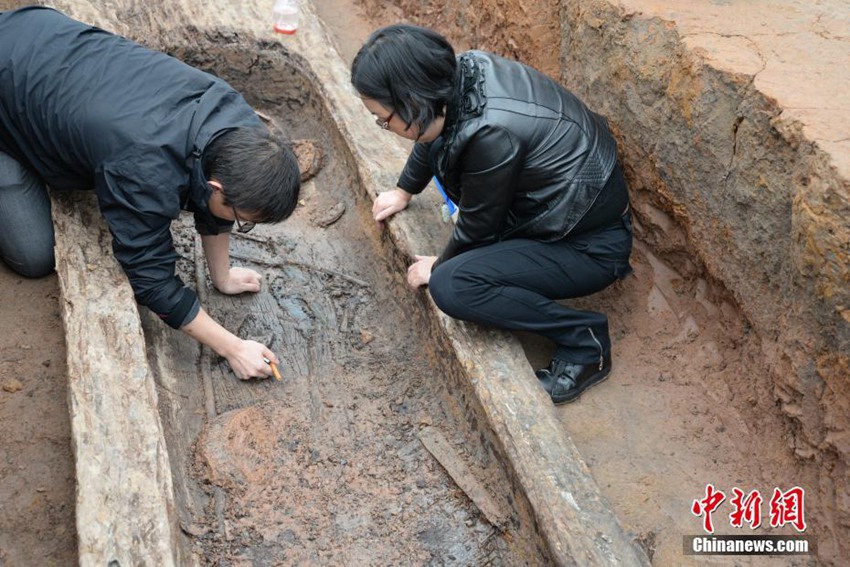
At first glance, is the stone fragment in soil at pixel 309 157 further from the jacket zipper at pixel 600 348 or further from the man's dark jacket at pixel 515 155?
the jacket zipper at pixel 600 348

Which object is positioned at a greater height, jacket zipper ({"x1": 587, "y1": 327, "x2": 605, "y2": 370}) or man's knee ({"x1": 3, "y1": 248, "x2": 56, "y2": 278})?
jacket zipper ({"x1": 587, "y1": 327, "x2": 605, "y2": 370})

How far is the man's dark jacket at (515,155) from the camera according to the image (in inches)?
105

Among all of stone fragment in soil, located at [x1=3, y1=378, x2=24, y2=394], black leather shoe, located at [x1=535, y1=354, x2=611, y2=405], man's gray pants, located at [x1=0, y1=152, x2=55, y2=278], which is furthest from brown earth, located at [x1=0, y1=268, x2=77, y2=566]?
black leather shoe, located at [x1=535, y1=354, x2=611, y2=405]

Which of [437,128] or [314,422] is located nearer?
[437,128]

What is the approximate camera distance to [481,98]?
Answer: 2.67 m

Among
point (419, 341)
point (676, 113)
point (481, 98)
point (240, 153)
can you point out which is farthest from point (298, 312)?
point (676, 113)

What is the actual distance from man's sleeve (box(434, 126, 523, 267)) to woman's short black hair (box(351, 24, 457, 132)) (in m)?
0.19

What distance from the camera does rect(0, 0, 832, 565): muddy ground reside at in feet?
8.52

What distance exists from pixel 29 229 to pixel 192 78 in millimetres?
873

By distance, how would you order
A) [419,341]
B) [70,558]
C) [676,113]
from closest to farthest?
[70,558], [676,113], [419,341]

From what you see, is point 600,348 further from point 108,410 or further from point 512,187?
point 108,410

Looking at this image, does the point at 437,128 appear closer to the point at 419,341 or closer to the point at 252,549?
the point at 419,341

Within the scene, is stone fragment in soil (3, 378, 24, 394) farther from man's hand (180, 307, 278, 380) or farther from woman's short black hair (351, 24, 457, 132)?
woman's short black hair (351, 24, 457, 132)

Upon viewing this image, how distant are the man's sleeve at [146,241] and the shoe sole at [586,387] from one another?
1.32 m
